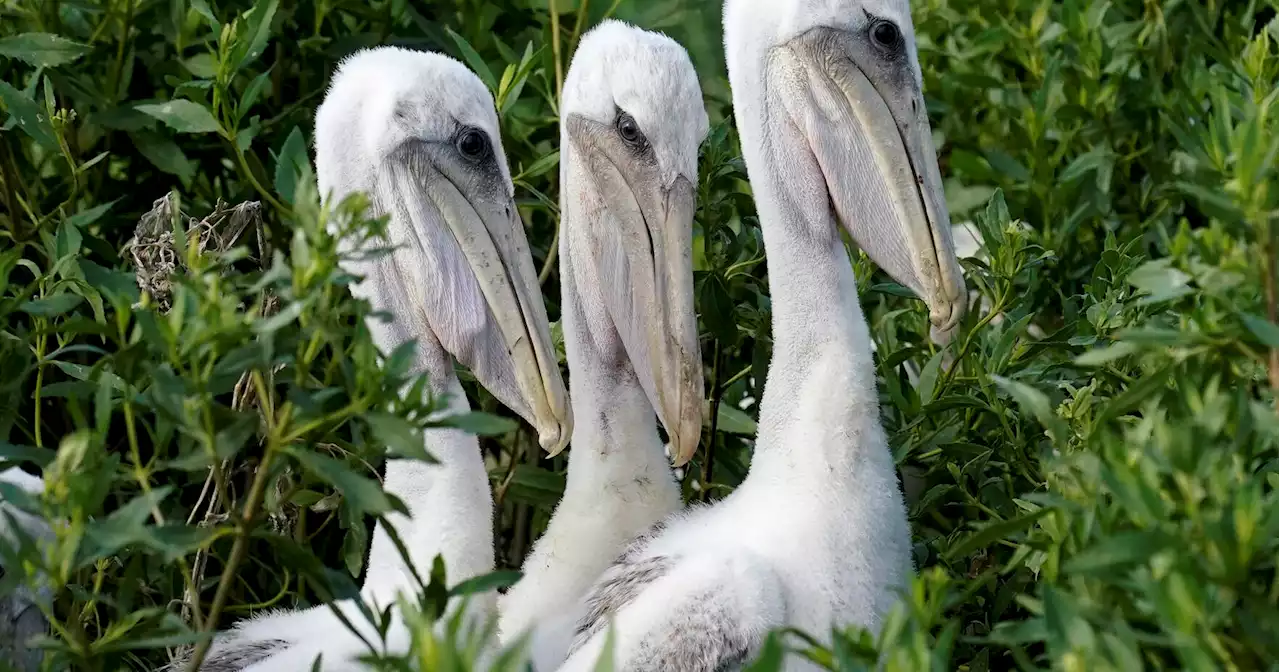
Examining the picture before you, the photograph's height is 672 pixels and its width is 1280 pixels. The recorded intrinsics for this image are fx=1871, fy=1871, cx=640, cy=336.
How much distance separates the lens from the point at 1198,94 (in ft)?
14.2

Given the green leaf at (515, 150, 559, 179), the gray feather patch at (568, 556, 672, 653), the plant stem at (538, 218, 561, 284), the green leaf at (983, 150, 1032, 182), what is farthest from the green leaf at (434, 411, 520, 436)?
the green leaf at (983, 150, 1032, 182)

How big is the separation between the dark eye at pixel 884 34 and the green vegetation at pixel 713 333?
461mm

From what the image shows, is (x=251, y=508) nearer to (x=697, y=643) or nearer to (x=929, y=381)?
(x=697, y=643)

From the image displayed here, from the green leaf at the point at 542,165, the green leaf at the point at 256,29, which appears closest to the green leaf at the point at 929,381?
the green leaf at the point at 542,165

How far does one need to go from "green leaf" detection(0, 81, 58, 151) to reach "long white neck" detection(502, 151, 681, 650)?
1.00m

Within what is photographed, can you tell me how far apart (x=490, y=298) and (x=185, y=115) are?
750 mm

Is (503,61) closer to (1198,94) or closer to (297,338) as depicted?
(1198,94)

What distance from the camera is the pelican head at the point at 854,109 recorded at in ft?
11.5

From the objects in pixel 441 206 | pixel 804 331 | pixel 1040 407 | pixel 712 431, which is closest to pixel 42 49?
pixel 441 206

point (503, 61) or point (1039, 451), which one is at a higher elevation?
point (503, 61)

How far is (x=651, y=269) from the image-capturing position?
361 cm

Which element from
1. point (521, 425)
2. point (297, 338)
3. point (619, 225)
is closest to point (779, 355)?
point (619, 225)

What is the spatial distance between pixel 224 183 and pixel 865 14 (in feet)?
6.04

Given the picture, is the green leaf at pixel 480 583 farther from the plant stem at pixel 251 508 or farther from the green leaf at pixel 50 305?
the green leaf at pixel 50 305
